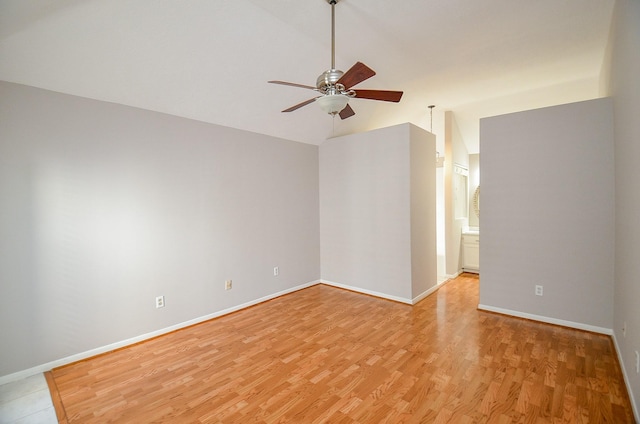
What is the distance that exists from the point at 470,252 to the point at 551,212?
2.59 meters

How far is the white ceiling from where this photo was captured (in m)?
2.24

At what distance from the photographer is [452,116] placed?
537cm

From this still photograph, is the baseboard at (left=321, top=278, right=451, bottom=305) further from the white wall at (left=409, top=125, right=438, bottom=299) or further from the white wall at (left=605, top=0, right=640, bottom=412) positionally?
the white wall at (left=605, top=0, right=640, bottom=412)

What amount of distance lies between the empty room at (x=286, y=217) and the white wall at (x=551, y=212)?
0.06 ft

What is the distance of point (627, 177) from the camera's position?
7.30 feet

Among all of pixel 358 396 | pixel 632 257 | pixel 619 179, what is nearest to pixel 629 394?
pixel 632 257

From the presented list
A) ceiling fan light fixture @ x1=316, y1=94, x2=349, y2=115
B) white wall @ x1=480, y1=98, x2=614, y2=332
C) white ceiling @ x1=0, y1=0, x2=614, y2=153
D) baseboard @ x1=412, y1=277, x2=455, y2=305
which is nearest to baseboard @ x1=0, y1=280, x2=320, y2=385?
baseboard @ x1=412, y1=277, x2=455, y2=305

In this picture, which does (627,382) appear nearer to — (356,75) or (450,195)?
(356,75)

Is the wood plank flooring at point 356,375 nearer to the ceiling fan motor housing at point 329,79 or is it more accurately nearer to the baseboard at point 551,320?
the baseboard at point 551,320

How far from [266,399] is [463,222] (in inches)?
208

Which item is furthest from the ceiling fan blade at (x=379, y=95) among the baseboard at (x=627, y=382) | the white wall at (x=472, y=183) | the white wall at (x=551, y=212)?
the white wall at (x=472, y=183)

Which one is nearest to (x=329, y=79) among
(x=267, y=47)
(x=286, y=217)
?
(x=267, y=47)

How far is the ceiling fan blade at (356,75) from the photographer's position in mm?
1923

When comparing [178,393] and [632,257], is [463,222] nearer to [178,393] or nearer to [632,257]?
[632,257]
